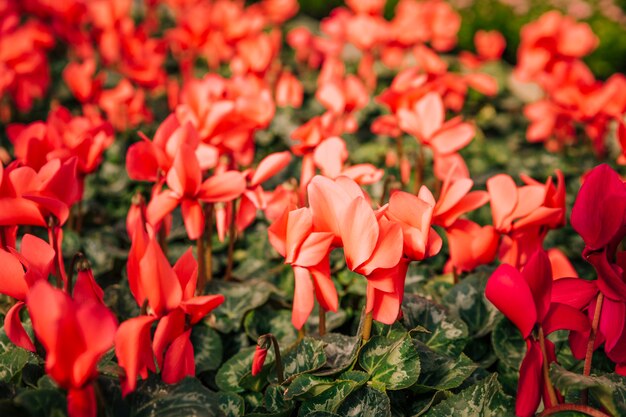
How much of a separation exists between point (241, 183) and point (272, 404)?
0.58 meters

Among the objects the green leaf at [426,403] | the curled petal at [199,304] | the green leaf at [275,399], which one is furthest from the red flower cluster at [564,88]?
the curled petal at [199,304]

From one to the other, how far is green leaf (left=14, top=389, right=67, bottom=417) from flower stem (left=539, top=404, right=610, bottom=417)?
2.96 feet

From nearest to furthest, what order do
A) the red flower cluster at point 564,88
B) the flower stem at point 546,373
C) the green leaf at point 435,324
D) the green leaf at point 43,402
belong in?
1. the green leaf at point 43,402
2. the flower stem at point 546,373
3. the green leaf at point 435,324
4. the red flower cluster at point 564,88

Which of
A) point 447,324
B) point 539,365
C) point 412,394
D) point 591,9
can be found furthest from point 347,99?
point 591,9

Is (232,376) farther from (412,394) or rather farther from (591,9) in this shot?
(591,9)

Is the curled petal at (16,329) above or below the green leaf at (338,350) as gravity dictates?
above

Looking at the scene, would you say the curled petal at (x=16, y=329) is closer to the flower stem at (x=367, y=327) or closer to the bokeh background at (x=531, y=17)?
the flower stem at (x=367, y=327)

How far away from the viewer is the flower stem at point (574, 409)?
48.8 inches

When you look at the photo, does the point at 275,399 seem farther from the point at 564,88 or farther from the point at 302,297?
the point at 564,88

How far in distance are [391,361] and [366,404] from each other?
4.4 inches

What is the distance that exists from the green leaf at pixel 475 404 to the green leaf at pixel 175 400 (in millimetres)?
473

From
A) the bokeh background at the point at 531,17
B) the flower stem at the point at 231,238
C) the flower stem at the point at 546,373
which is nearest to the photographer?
the flower stem at the point at 546,373

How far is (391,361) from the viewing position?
1507 millimetres

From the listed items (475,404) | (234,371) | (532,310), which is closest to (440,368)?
(475,404)
